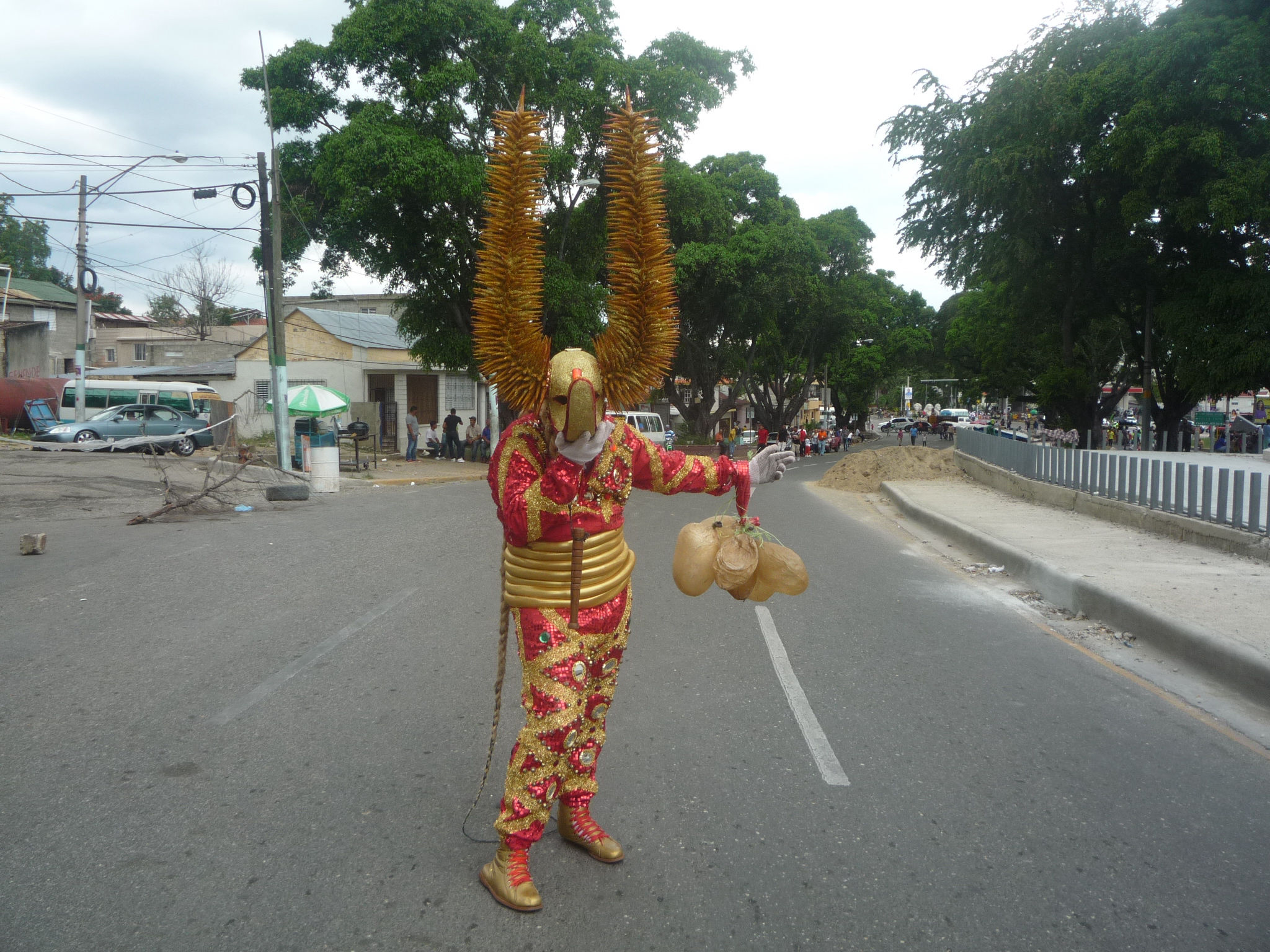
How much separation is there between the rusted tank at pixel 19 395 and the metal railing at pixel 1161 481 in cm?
3027

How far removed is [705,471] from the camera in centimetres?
337

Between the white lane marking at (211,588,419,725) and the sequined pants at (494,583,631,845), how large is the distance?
228 centimetres

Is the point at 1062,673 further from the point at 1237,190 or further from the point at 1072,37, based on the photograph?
the point at 1072,37

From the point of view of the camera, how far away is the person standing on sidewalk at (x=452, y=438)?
27703 mm

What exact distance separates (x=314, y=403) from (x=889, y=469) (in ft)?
46.4

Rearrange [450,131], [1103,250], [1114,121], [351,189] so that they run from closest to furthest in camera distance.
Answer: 1. [351,189]
2. [450,131]
3. [1114,121]
4. [1103,250]

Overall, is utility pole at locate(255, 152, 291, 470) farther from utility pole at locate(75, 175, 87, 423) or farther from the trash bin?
utility pole at locate(75, 175, 87, 423)

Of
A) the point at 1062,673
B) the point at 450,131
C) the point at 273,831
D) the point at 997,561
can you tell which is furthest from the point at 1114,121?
the point at 273,831

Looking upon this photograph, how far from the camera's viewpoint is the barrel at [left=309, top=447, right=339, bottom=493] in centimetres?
1723

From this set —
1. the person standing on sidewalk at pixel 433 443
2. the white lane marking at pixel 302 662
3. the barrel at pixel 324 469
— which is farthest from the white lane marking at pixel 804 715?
the person standing on sidewalk at pixel 433 443

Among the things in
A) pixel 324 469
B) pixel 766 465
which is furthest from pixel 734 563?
pixel 324 469

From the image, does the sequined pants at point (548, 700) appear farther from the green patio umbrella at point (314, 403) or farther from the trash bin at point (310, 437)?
the green patio umbrella at point (314, 403)

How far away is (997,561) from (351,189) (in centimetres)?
1494

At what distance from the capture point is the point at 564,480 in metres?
2.97
